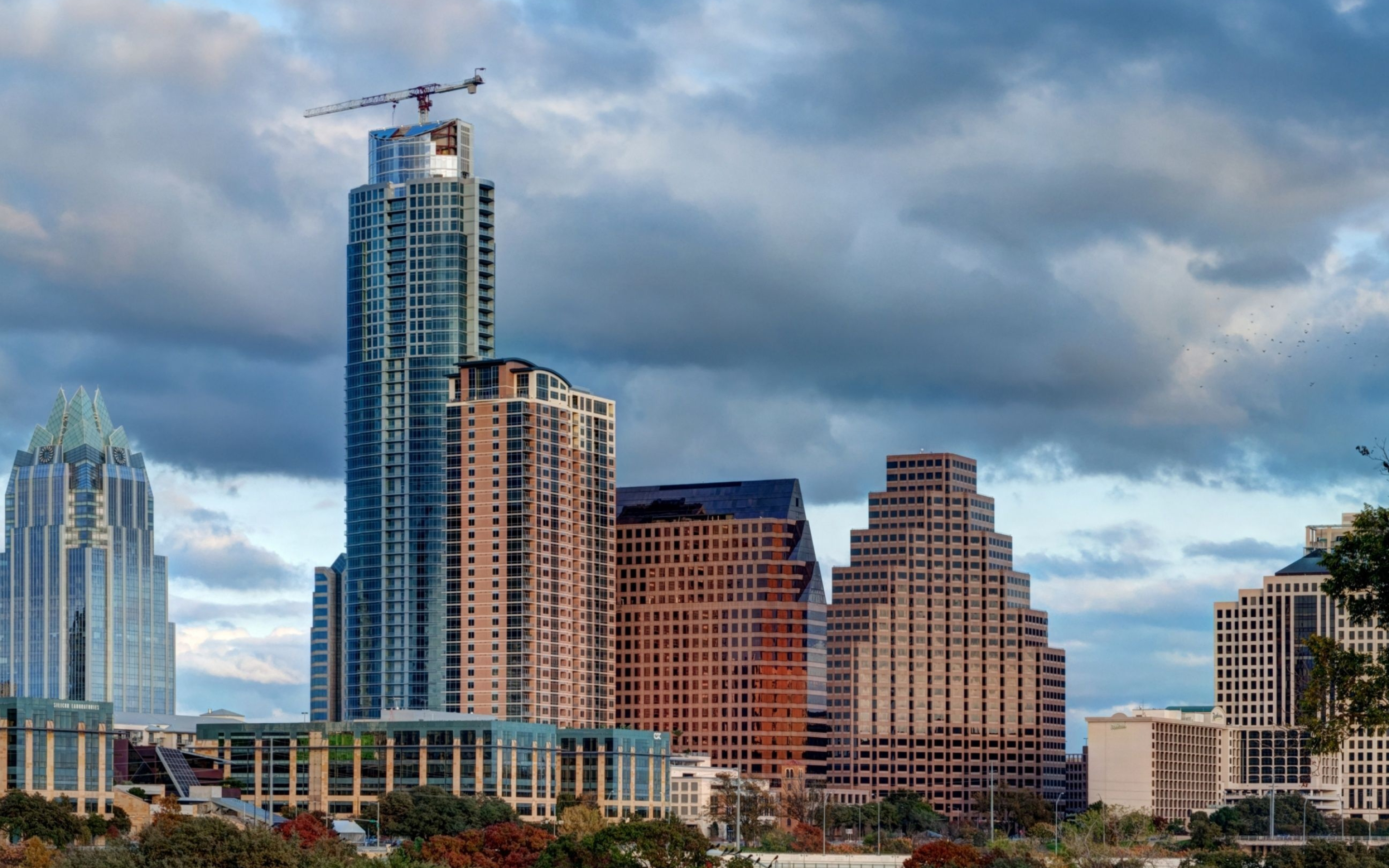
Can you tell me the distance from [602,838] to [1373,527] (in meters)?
102

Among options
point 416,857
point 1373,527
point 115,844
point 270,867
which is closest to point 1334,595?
point 1373,527

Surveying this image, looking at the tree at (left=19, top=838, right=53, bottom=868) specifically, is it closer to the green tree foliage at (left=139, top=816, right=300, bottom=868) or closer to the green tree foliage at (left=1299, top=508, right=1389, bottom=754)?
the green tree foliage at (left=139, top=816, right=300, bottom=868)

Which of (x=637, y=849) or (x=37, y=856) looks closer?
(x=637, y=849)

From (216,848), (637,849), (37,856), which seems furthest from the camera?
(37,856)

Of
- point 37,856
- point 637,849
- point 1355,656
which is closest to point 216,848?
point 637,849

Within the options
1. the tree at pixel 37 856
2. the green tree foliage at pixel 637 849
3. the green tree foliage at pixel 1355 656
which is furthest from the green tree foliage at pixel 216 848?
the green tree foliage at pixel 1355 656

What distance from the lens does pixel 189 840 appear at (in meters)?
122

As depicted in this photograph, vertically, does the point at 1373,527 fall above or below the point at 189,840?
above

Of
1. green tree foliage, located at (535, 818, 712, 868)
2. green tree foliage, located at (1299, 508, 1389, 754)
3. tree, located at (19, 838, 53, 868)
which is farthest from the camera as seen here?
tree, located at (19, 838, 53, 868)

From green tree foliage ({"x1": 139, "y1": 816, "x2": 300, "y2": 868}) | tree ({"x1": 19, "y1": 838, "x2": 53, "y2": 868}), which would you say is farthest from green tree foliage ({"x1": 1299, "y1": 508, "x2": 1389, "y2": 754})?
tree ({"x1": 19, "y1": 838, "x2": 53, "y2": 868})

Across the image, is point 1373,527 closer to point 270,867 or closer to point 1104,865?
point 270,867

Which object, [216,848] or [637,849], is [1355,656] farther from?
[637,849]

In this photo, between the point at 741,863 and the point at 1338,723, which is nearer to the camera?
the point at 1338,723

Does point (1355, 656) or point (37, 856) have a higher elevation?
point (1355, 656)
